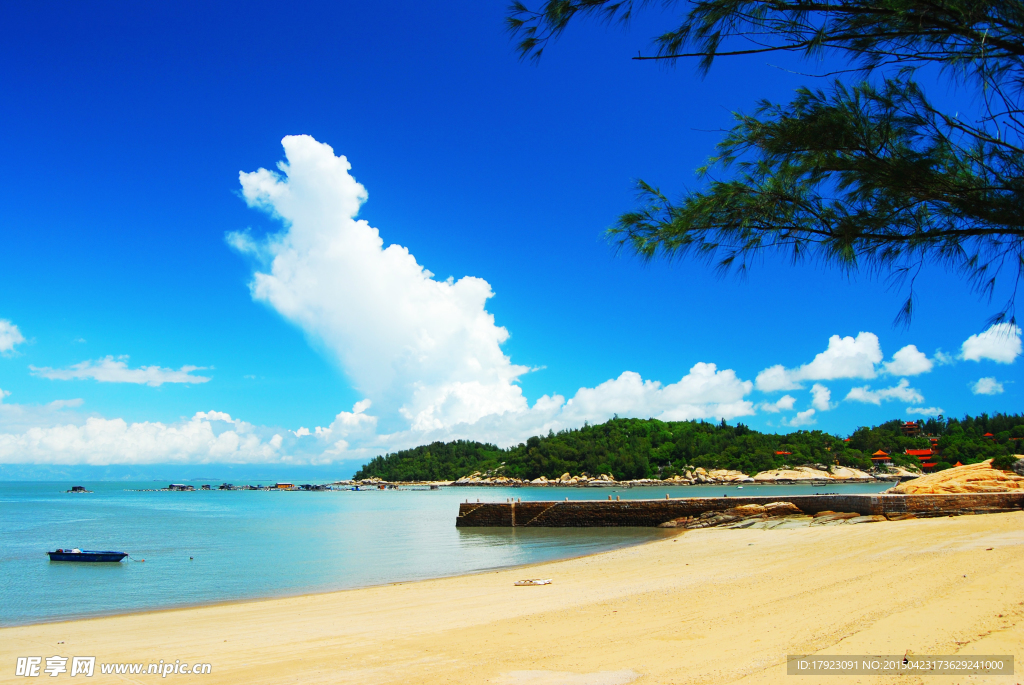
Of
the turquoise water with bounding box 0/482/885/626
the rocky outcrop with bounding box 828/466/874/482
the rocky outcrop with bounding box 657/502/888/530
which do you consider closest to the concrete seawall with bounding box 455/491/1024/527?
the rocky outcrop with bounding box 657/502/888/530

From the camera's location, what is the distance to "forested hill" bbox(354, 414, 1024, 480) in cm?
11143

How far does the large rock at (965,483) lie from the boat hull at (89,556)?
31.1 meters

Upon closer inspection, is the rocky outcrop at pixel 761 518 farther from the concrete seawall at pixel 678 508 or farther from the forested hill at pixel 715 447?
the forested hill at pixel 715 447

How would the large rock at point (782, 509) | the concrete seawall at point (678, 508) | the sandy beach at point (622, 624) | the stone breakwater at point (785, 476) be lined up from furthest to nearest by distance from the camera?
the stone breakwater at point (785, 476), the large rock at point (782, 509), the concrete seawall at point (678, 508), the sandy beach at point (622, 624)

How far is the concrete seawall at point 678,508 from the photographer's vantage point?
790 inches

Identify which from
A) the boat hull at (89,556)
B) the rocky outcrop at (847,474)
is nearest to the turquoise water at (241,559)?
the boat hull at (89,556)

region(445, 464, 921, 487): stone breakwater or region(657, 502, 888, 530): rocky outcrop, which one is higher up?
region(657, 502, 888, 530): rocky outcrop

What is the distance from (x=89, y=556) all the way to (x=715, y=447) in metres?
133

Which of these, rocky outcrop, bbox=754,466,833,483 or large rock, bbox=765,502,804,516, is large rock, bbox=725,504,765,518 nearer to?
large rock, bbox=765,502,804,516

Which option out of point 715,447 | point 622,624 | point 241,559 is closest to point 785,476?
point 715,447

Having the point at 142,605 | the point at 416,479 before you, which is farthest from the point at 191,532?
the point at 416,479

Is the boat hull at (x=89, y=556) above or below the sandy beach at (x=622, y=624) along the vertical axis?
below

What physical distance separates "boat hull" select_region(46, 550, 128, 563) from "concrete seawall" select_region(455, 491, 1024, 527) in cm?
1872

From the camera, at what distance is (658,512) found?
30.9 metres
